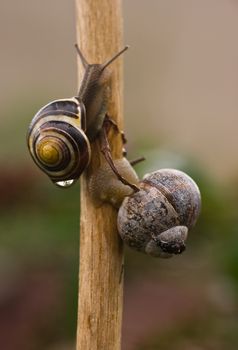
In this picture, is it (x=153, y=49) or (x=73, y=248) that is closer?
(x=73, y=248)

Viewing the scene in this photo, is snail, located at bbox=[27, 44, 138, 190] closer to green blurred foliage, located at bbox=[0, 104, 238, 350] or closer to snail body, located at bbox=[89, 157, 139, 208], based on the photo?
snail body, located at bbox=[89, 157, 139, 208]

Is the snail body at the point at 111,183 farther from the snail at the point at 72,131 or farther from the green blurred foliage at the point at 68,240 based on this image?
the green blurred foliage at the point at 68,240

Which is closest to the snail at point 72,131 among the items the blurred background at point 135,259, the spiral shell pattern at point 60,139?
the spiral shell pattern at point 60,139

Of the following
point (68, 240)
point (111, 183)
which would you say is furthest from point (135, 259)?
Answer: point (111, 183)

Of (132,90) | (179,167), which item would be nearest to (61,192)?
(179,167)

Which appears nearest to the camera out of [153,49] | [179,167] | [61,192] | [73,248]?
[179,167]

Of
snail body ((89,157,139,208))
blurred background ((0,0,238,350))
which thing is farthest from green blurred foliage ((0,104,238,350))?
snail body ((89,157,139,208))

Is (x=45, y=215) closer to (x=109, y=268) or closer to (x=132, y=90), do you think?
(x=109, y=268)
